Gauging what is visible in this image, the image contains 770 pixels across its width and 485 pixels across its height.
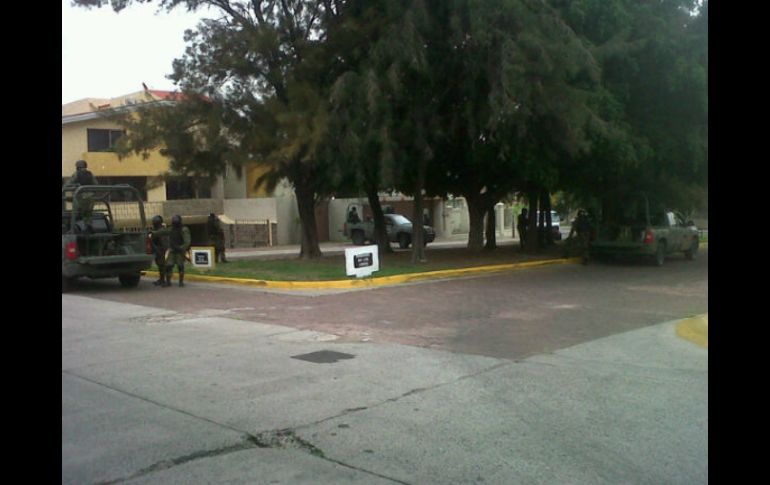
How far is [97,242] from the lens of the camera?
16.7 meters

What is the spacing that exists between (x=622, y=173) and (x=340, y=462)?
19130mm

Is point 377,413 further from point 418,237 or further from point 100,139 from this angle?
point 100,139

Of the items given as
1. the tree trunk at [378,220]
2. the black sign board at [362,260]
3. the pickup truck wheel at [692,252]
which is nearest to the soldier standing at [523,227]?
the tree trunk at [378,220]

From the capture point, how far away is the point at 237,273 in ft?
65.6

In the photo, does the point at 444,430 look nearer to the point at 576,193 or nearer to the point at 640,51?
the point at 640,51

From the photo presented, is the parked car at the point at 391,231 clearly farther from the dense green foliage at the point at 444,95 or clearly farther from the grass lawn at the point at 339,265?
the dense green foliage at the point at 444,95

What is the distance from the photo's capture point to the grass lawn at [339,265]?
1914 cm

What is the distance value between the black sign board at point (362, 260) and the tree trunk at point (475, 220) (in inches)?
333

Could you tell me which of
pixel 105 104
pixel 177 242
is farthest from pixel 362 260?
pixel 105 104

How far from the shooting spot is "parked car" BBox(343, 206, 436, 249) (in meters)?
34.2

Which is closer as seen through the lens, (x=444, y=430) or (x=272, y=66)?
(x=444, y=430)

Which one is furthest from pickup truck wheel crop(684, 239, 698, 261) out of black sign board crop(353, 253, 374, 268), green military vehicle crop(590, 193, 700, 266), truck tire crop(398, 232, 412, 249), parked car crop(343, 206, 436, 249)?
truck tire crop(398, 232, 412, 249)
